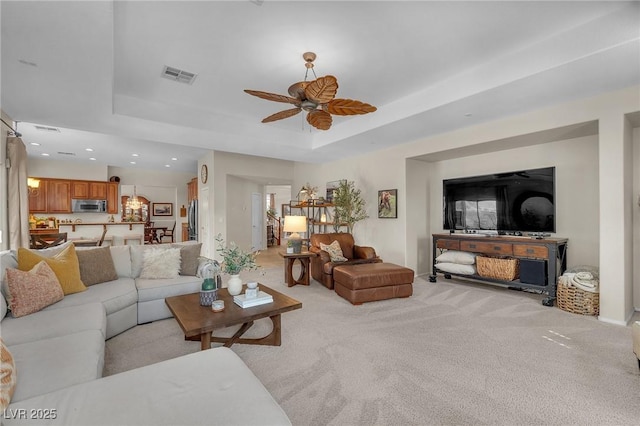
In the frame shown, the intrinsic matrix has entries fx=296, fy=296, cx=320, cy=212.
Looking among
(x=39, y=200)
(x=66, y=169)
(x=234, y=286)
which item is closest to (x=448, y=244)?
(x=234, y=286)

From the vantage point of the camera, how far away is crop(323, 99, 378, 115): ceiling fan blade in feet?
9.28

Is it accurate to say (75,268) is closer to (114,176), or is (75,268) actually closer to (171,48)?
(171,48)

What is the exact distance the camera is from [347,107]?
291 centimetres

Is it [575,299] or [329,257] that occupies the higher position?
[329,257]

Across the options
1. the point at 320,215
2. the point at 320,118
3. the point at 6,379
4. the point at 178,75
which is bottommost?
the point at 6,379

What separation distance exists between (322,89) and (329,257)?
2.86 metres

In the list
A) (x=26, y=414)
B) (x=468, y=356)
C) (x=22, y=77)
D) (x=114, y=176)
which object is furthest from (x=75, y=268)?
(x=114, y=176)

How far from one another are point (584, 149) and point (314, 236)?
4.15 m

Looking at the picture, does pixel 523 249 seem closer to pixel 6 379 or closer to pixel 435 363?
pixel 435 363

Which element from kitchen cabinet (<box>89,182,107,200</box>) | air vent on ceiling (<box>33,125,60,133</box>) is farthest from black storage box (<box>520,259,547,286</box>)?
kitchen cabinet (<box>89,182,107,200</box>)

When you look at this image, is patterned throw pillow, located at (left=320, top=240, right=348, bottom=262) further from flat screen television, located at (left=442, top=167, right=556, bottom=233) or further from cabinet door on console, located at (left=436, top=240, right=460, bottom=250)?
flat screen television, located at (left=442, top=167, right=556, bottom=233)

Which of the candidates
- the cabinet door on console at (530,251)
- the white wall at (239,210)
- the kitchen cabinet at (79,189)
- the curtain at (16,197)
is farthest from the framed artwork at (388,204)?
the kitchen cabinet at (79,189)

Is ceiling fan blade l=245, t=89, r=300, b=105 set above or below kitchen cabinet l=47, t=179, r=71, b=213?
above

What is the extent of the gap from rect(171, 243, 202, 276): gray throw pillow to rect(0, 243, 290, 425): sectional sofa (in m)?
0.98
